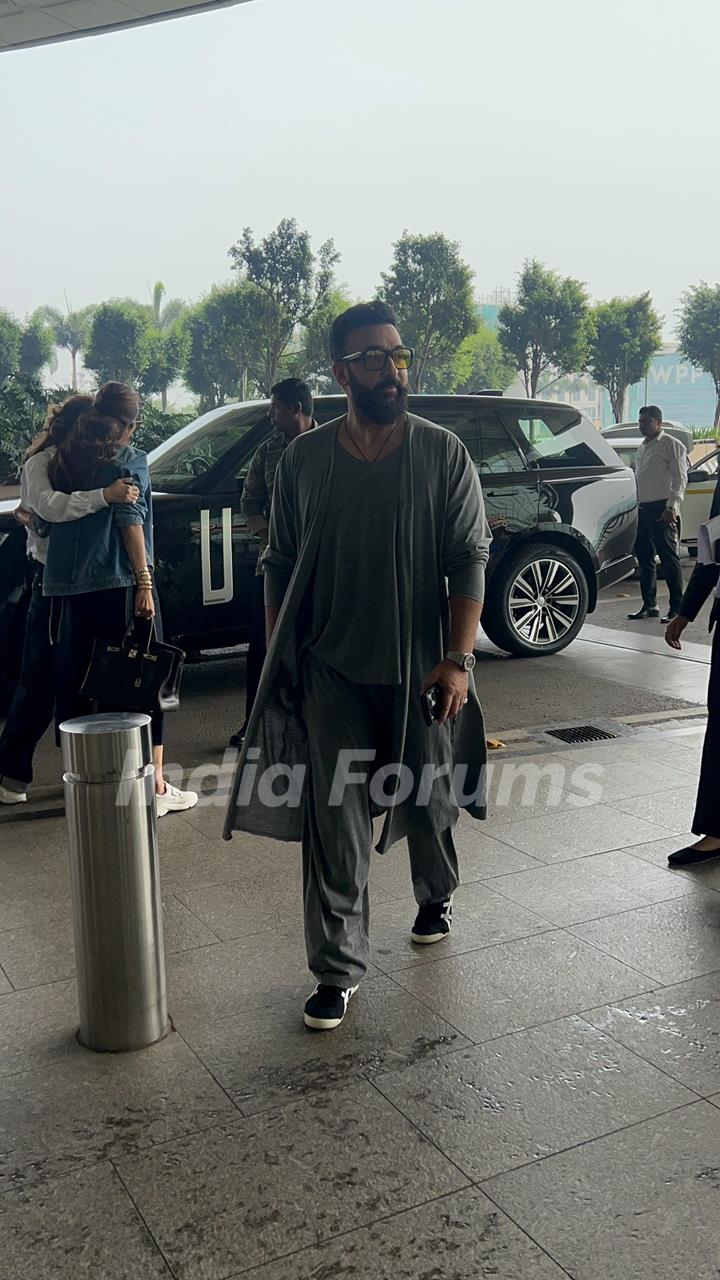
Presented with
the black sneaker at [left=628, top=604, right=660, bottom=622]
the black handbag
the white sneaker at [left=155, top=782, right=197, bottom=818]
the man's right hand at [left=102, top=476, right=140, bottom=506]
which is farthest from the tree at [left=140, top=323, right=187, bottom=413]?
the black handbag

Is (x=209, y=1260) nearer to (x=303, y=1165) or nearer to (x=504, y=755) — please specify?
(x=303, y=1165)

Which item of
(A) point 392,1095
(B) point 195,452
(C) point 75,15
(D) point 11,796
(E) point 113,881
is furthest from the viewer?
(C) point 75,15

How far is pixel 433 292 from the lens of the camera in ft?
172

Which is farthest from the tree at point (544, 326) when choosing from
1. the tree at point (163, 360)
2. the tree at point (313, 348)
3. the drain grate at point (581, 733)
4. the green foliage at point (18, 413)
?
the drain grate at point (581, 733)

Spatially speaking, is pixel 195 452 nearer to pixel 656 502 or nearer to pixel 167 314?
pixel 656 502

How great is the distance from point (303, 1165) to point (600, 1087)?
78 cm

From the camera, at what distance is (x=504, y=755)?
20.4ft

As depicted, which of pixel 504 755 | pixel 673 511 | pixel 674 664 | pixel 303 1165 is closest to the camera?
pixel 303 1165

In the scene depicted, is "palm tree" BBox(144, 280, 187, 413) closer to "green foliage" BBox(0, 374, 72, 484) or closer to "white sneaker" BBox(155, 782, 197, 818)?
"green foliage" BBox(0, 374, 72, 484)

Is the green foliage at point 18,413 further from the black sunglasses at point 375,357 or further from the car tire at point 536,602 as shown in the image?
the black sunglasses at point 375,357

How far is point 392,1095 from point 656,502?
9323 mm

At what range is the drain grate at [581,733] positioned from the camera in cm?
658

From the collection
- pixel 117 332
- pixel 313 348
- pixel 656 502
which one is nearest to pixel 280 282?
pixel 313 348

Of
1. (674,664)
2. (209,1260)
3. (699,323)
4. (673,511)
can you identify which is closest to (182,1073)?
(209,1260)
